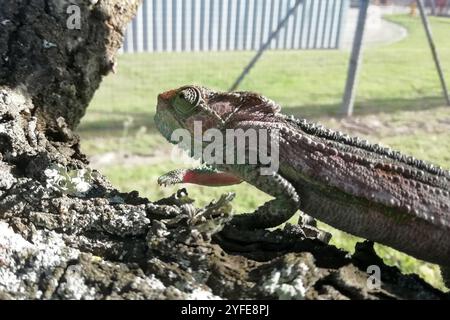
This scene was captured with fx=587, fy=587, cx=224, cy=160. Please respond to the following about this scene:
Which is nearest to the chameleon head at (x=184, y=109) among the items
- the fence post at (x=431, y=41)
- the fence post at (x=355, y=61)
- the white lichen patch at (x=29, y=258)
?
the white lichen patch at (x=29, y=258)

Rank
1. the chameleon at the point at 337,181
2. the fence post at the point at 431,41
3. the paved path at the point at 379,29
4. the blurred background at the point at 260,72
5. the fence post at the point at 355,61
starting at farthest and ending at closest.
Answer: the paved path at the point at 379,29
the fence post at the point at 355,61
the fence post at the point at 431,41
the blurred background at the point at 260,72
the chameleon at the point at 337,181

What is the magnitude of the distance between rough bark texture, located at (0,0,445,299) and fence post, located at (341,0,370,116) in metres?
6.05

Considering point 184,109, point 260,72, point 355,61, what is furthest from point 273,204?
point 260,72

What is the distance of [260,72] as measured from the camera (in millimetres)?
9680

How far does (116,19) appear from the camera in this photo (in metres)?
2.64

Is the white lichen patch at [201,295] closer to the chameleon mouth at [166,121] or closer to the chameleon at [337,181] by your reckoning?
the chameleon at [337,181]

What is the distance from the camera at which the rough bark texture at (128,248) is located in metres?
1.52

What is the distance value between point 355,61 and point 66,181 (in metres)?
6.47

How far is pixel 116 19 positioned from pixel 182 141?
95cm

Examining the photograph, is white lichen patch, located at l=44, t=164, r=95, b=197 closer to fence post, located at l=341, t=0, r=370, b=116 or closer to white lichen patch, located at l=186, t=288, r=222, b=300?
white lichen patch, located at l=186, t=288, r=222, b=300

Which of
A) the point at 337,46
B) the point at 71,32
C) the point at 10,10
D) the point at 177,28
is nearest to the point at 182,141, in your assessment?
the point at 71,32

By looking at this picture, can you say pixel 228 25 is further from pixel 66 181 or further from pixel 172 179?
pixel 66 181
